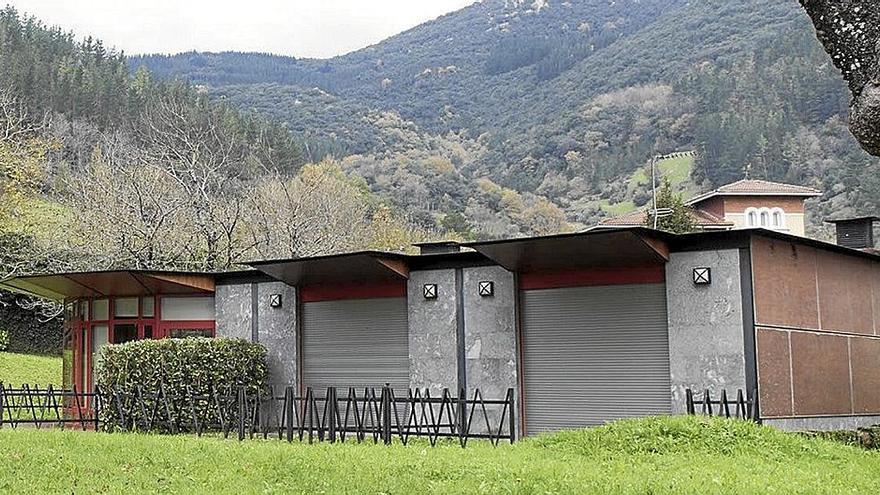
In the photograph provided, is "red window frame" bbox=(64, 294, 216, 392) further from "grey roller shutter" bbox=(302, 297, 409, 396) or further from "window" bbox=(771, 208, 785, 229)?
"window" bbox=(771, 208, 785, 229)

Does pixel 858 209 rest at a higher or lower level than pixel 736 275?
higher

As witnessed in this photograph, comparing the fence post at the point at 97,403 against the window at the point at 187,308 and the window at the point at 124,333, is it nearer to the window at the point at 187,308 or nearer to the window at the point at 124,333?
the window at the point at 124,333

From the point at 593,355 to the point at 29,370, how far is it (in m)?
19.7

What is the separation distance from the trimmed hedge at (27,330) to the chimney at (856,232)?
80.5ft

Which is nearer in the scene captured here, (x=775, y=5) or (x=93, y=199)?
(x=93, y=199)

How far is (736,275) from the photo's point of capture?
47.0ft

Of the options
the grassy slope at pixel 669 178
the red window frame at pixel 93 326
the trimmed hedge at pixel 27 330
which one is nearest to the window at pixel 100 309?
the red window frame at pixel 93 326

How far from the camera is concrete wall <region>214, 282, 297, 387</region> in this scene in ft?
61.6

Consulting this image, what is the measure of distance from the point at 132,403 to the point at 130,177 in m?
18.5

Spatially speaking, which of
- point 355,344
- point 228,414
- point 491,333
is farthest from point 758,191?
point 228,414

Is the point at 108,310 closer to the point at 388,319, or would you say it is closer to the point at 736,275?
the point at 388,319

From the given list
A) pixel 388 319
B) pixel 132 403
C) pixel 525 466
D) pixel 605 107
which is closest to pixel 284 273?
pixel 388 319

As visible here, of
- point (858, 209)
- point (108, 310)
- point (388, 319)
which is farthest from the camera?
point (858, 209)

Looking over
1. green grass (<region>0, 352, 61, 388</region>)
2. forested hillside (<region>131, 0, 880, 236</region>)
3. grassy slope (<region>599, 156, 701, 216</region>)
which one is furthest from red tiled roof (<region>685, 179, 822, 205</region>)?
green grass (<region>0, 352, 61, 388</region>)
